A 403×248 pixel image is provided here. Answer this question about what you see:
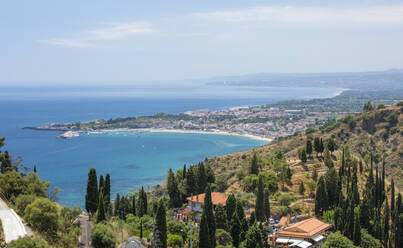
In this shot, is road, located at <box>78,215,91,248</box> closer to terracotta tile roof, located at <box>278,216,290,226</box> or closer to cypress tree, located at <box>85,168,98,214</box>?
cypress tree, located at <box>85,168,98,214</box>

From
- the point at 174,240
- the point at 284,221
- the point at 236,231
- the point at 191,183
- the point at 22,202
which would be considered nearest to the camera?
the point at 22,202

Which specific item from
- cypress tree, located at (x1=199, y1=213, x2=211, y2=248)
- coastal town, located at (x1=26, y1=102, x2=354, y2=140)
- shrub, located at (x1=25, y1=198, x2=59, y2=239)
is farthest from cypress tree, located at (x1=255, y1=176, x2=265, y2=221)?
coastal town, located at (x1=26, y1=102, x2=354, y2=140)

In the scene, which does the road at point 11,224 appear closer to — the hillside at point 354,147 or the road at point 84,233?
the road at point 84,233

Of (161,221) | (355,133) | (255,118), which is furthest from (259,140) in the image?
(161,221)

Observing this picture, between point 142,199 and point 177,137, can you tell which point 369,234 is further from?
point 177,137

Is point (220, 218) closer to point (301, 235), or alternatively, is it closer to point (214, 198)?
point (301, 235)

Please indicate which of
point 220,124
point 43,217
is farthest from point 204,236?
point 220,124
